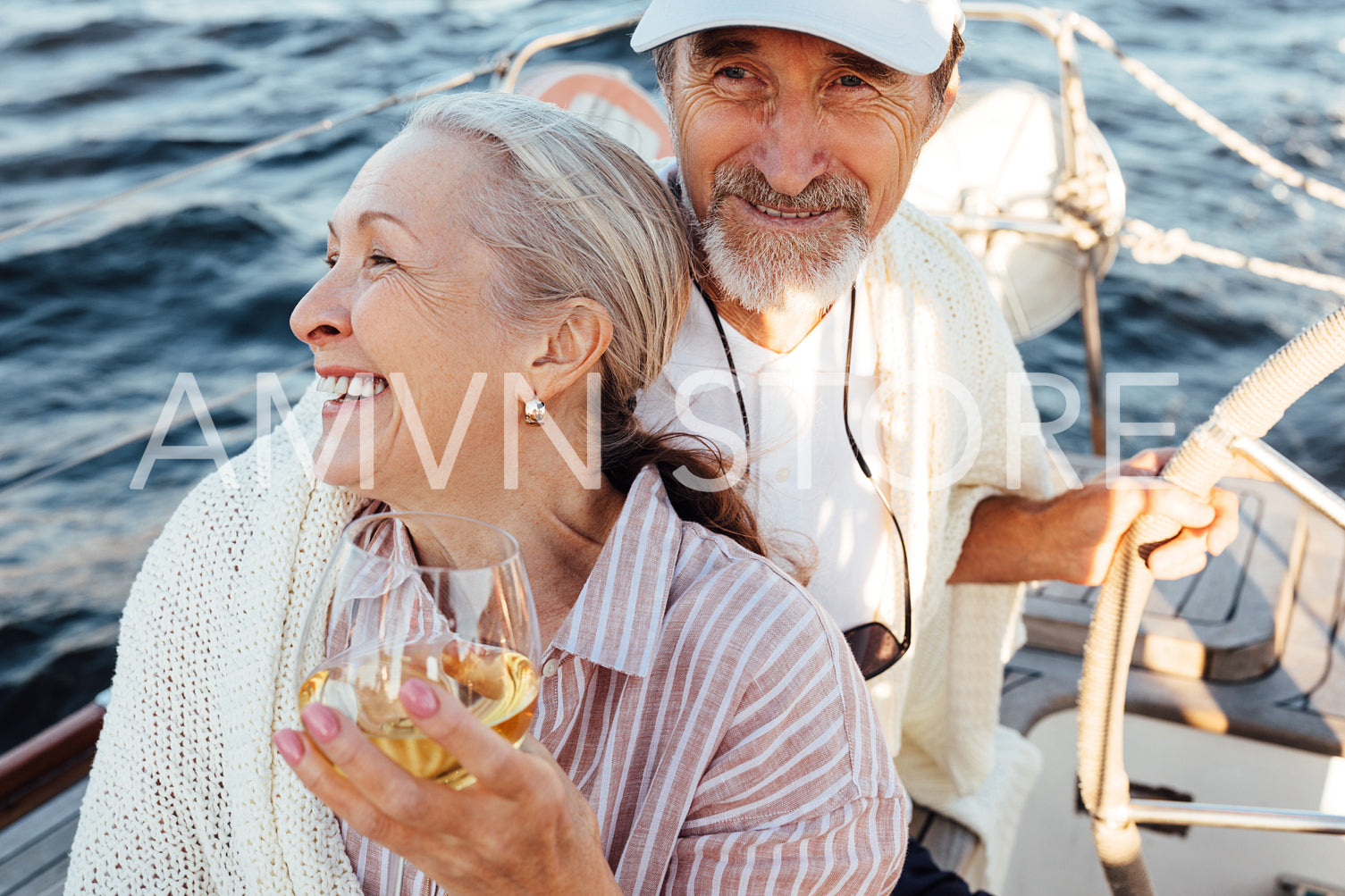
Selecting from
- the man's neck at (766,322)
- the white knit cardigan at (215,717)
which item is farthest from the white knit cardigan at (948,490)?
the white knit cardigan at (215,717)

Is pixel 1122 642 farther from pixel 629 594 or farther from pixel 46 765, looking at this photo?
pixel 46 765

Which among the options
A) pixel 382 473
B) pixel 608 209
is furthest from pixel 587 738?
pixel 608 209

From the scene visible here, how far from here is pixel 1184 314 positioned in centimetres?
581

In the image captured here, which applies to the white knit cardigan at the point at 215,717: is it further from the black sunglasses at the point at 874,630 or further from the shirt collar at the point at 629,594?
the black sunglasses at the point at 874,630

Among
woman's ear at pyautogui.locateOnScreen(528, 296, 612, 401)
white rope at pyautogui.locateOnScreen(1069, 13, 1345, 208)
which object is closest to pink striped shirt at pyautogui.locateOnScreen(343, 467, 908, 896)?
woman's ear at pyautogui.locateOnScreen(528, 296, 612, 401)

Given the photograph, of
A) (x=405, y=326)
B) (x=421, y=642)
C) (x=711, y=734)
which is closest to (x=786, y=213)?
(x=405, y=326)

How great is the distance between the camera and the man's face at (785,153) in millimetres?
1447

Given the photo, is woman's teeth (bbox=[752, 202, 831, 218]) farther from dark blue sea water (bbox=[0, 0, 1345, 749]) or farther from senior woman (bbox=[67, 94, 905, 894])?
dark blue sea water (bbox=[0, 0, 1345, 749])

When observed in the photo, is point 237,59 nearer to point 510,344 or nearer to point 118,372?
point 118,372

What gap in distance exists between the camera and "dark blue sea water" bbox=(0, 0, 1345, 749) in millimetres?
4258

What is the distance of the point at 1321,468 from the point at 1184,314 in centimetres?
125

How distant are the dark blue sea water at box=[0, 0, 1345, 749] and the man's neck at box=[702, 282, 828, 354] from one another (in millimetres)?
2798

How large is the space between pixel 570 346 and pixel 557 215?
0.14 meters

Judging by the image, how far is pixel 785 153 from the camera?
145cm
